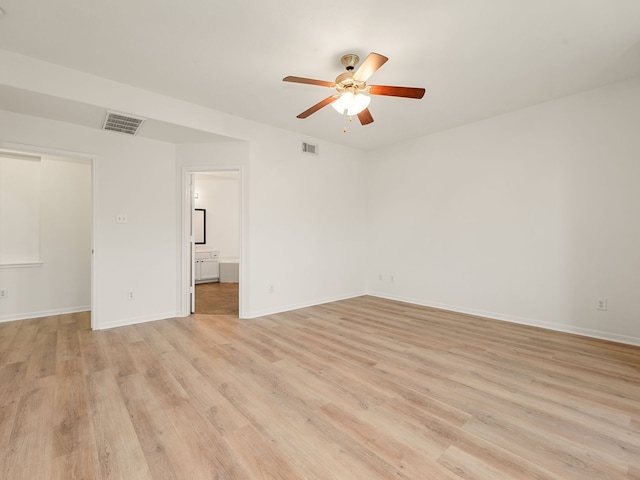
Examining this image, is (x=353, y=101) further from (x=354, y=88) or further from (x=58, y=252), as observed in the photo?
(x=58, y=252)

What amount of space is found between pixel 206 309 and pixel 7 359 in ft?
7.39

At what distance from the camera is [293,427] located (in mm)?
1839

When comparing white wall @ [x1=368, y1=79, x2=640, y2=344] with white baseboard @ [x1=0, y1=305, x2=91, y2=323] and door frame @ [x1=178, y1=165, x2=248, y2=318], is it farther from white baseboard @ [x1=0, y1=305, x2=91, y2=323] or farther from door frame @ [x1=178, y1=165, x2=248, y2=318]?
white baseboard @ [x1=0, y1=305, x2=91, y2=323]

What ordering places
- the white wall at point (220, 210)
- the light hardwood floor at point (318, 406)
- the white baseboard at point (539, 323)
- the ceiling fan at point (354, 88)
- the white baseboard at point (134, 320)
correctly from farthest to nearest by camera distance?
the white wall at point (220, 210)
the white baseboard at point (134, 320)
the white baseboard at point (539, 323)
the ceiling fan at point (354, 88)
the light hardwood floor at point (318, 406)

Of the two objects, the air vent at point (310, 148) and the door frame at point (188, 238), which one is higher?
the air vent at point (310, 148)

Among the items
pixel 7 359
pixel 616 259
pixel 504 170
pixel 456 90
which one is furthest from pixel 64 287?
pixel 616 259

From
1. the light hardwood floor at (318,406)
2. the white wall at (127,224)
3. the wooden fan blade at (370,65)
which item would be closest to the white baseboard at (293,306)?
the light hardwood floor at (318,406)

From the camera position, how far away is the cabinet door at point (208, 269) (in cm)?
750

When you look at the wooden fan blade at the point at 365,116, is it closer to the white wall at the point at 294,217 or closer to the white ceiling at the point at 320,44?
the white ceiling at the point at 320,44

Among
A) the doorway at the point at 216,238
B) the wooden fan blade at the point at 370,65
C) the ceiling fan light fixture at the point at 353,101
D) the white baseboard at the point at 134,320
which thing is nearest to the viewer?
the wooden fan blade at the point at 370,65

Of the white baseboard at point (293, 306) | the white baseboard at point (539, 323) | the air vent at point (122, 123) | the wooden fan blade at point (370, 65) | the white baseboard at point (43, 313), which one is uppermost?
the wooden fan blade at point (370, 65)

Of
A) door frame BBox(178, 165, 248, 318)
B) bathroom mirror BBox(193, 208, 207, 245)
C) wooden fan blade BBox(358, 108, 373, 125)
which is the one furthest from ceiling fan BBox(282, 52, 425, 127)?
bathroom mirror BBox(193, 208, 207, 245)

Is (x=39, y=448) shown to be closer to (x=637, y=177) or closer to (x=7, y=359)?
(x=7, y=359)

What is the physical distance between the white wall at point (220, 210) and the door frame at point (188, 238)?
12.2 feet
